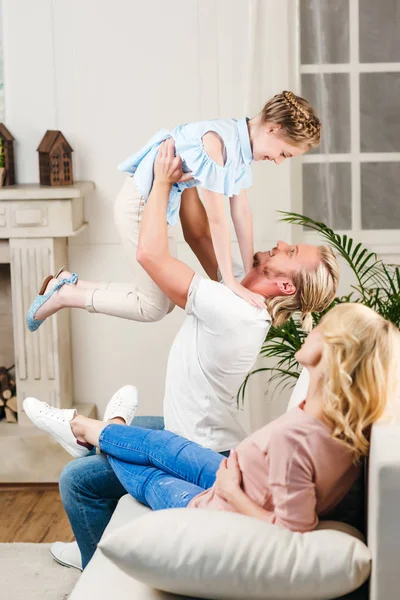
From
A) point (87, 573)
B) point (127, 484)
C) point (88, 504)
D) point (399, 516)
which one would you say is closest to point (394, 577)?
point (399, 516)

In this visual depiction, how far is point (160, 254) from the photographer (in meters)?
2.31

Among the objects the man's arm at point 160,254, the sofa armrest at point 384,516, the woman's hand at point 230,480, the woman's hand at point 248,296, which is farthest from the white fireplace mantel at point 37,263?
the sofa armrest at point 384,516

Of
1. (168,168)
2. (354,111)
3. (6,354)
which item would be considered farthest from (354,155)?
(6,354)

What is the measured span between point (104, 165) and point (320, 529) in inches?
97.0

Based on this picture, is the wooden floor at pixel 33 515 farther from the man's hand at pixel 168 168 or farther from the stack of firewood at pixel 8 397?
the man's hand at pixel 168 168

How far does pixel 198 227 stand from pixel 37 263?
0.98m

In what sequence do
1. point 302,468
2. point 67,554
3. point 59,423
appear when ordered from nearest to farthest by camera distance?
point 302,468
point 59,423
point 67,554

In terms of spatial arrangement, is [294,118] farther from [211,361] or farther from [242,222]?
[211,361]

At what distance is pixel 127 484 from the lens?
2.11 m

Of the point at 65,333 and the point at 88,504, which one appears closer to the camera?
the point at 88,504

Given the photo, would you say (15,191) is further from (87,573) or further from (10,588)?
(87,573)

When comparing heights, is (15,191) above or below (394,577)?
above

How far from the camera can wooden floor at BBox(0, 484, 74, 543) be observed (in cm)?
317

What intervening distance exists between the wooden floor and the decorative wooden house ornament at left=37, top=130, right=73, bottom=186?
1.34 m
